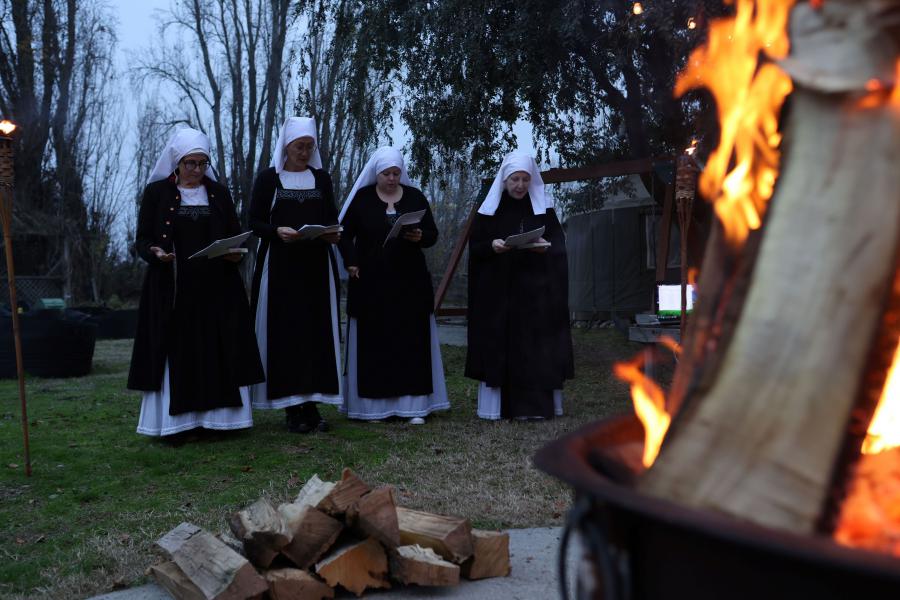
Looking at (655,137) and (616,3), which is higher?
(616,3)

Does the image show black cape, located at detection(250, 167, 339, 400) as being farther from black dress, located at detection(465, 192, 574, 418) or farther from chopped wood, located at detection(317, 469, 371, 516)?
chopped wood, located at detection(317, 469, 371, 516)

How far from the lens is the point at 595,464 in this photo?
159cm

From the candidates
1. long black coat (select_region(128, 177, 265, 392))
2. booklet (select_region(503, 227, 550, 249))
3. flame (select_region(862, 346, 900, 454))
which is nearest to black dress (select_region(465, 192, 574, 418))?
booklet (select_region(503, 227, 550, 249))

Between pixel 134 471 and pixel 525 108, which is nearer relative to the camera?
pixel 134 471

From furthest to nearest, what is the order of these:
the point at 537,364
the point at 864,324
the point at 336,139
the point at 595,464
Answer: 1. the point at 336,139
2. the point at 537,364
3. the point at 595,464
4. the point at 864,324

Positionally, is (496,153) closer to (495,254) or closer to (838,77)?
(495,254)

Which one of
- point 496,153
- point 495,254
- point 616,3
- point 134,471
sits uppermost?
point 616,3

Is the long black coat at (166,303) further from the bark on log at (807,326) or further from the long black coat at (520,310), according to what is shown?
the bark on log at (807,326)

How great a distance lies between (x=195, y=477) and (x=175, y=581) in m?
1.94

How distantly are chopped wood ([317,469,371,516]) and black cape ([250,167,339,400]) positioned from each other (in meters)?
2.92

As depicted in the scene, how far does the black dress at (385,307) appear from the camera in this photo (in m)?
6.16

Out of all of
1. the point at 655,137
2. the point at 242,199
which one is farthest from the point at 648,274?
the point at 242,199

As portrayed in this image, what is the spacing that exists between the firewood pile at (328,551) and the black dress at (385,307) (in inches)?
130

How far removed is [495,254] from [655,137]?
15.4ft
